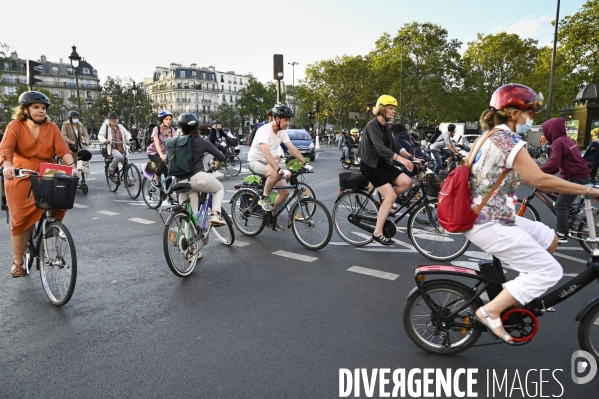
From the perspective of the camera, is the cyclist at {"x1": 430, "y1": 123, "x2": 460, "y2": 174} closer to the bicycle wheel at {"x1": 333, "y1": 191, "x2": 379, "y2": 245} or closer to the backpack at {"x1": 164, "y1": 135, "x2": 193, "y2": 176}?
the bicycle wheel at {"x1": 333, "y1": 191, "x2": 379, "y2": 245}

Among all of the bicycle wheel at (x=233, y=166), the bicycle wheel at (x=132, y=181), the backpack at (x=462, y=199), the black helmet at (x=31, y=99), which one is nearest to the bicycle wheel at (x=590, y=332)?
the backpack at (x=462, y=199)

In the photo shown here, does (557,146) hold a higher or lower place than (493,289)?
higher

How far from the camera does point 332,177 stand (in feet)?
49.6

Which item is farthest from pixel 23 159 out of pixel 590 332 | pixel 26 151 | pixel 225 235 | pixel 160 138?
pixel 590 332

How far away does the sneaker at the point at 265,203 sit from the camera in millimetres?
6508

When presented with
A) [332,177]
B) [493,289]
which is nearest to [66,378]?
[493,289]

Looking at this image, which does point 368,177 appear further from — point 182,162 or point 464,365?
point 464,365

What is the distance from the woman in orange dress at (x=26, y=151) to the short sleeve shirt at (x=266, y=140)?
8.34 feet

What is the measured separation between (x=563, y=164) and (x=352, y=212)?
9.29 ft

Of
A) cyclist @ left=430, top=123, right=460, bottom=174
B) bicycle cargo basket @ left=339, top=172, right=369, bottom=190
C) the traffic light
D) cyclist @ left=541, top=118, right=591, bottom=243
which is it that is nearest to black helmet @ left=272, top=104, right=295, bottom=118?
bicycle cargo basket @ left=339, top=172, right=369, bottom=190

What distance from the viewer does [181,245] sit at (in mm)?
4891

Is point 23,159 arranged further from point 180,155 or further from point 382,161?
point 382,161

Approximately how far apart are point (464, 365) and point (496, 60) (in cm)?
5969

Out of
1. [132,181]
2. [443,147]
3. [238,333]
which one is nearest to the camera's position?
[238,333]
